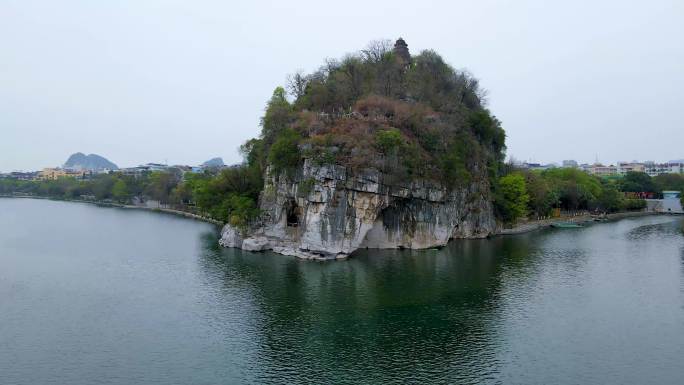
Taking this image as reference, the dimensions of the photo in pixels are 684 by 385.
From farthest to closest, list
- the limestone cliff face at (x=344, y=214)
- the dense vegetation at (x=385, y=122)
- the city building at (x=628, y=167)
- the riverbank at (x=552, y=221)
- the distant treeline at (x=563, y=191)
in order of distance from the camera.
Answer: the city building at (x=628, y=167)
the riverbank at (x=552, y=221)
the distant treeline at (x=563, y=191)
the dense vegetation at (x=385, y=122)
the limestone cliff face at (x=344, y=214)

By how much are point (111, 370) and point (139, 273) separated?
19742 mm

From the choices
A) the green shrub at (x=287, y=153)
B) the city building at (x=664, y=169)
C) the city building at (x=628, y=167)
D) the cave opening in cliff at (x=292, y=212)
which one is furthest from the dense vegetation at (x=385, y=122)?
the city building at (x=628, y=167)

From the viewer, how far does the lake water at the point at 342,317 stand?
22766mm

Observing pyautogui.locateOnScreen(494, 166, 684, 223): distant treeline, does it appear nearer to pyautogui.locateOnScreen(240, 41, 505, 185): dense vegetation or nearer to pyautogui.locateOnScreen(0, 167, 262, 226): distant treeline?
pyautogui.locateOnScreen(240, 41, 505, 185): dense vegetation

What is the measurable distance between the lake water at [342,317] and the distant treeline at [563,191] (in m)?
16.2

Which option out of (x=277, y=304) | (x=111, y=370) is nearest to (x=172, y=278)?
(x=277, y=304)

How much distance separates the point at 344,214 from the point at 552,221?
154ft

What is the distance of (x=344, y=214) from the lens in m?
46.5

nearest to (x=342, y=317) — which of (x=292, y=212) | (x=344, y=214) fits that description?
(x=344, y=214)

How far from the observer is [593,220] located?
282ft

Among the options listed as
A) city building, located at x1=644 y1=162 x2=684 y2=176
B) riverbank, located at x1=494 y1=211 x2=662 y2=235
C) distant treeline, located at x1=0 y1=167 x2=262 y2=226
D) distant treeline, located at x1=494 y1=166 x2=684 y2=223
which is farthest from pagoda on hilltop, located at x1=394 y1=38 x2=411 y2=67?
city building, located at x1=644 y1=162 x2=684 y2=176

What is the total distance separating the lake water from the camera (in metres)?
22.8

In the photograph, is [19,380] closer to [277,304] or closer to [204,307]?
[204,307]

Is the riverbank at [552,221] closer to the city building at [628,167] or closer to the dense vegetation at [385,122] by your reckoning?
the dense vegetation at [385,122]
